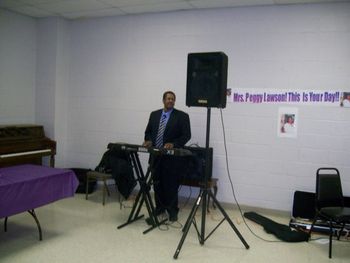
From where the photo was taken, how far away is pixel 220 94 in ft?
10.6

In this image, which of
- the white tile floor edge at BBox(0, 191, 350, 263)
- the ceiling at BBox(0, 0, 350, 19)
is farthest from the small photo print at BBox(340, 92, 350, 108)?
the white tile floor edge at BBox(0, 191, 350, 263)

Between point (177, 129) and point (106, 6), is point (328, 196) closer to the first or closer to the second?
point (177, 129)

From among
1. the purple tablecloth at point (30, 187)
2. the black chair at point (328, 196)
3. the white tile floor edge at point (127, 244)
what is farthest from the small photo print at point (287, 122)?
the purple tablecloth at point (30, 187)

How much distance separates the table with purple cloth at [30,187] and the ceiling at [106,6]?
7.79 ft

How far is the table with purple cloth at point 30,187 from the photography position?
293 centimetres

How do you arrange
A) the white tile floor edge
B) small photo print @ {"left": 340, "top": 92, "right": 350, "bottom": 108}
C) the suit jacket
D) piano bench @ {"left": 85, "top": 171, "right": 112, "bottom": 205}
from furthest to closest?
piano bench @ {"left": 85, "top": 171, "right": 112, "bottom": 205} < the suit jacket < small photo print @ {"left": 340, "top": 92, "right": 350, "bottom": 108} < the white tile floor edge

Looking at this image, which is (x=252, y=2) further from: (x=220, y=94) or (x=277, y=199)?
(x=277, y=199)

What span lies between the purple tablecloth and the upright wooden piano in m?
1.18

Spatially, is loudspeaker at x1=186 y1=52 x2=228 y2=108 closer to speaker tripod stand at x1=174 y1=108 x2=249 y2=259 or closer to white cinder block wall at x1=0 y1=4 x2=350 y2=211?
speaker tripod stand at x1=174 y1=108 x2=249 y2=259

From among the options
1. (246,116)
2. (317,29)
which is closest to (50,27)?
(246,116)

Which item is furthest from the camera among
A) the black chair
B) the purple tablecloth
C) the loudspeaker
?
the black chair

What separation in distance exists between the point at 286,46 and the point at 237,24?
2.29 ft

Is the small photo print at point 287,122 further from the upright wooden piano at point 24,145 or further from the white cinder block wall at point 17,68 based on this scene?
the white cinder block wall at point 17,68

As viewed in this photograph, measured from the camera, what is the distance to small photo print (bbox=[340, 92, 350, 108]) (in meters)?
4.13
